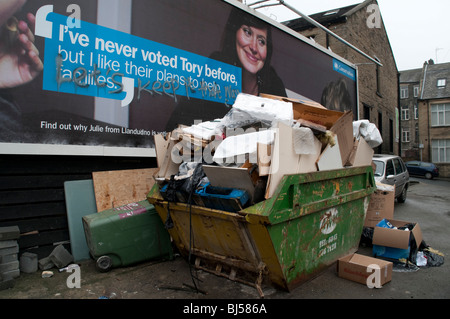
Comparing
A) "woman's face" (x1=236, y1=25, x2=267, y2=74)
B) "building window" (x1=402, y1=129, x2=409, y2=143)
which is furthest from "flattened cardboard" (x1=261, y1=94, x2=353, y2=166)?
"building window" (x1=402, y1=129, x2=409, y2=143)

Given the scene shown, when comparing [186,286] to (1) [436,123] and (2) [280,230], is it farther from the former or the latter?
(1) [436,123]

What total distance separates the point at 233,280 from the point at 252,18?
223 inches

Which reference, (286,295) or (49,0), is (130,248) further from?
(49,0)

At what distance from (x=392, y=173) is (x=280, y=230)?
6461 mm

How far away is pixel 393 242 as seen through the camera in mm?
3980

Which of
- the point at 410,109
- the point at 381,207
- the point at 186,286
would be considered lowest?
the point at 186,286

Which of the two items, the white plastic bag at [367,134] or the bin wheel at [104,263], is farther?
the white plastic bag at [367,134]

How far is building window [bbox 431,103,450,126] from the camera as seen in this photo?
98.7 feet

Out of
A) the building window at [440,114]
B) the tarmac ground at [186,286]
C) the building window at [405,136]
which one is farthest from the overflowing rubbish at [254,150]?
the building window at [405,136]

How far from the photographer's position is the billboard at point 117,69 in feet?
12.4

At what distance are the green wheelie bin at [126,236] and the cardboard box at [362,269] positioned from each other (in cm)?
213

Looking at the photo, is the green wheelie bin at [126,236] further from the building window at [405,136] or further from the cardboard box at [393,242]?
the building window at [405,136]

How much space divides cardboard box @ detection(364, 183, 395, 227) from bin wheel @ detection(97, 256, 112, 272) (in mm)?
3973

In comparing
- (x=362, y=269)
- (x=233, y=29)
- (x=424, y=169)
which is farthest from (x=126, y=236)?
(x=424, y=169)
